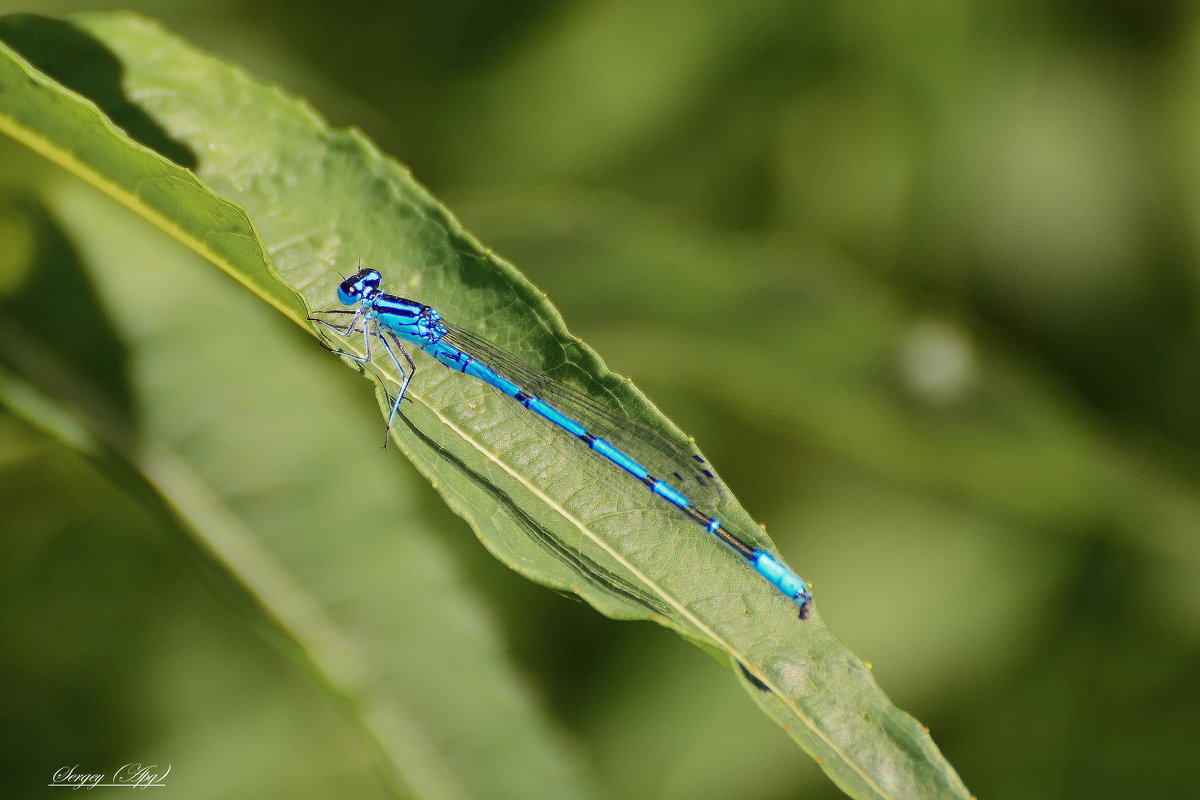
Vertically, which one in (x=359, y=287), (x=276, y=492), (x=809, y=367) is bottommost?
(x=276, y=492)

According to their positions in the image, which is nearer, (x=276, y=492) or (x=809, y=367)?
(x=276, y=492)

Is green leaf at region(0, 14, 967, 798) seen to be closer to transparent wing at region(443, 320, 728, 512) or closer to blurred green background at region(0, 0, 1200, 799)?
transparent wing at region(443, 320, 728, 512)

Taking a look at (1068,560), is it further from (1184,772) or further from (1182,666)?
(1184,772)

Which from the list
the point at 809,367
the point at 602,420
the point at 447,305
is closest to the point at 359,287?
the point at 447,305

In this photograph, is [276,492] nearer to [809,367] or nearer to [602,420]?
[602,420]

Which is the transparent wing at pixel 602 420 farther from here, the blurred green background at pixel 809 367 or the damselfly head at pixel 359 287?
the blurred green background at pixel 809 367

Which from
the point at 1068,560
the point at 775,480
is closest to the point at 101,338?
the point at 775,480
